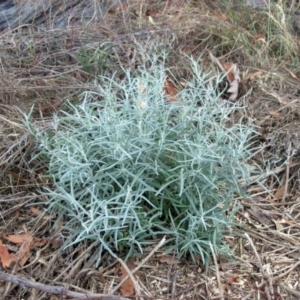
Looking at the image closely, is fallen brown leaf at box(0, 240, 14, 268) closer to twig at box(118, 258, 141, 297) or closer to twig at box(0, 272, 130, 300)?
Answer: twig at box(0, 272, 130, 300)

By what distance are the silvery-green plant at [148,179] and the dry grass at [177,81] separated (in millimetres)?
105

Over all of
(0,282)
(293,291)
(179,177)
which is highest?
(179,177)

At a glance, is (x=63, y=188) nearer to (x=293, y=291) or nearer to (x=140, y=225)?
(x=140, y=225)

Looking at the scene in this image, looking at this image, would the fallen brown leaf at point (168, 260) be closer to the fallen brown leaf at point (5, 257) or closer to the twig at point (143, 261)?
the twig at point (143, 261)

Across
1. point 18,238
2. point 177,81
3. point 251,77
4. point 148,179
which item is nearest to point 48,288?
point 18,238

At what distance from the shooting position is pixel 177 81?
2.94 m

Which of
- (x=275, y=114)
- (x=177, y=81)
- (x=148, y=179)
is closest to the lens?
(x=148, y=179)

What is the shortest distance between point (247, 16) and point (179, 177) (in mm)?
1922

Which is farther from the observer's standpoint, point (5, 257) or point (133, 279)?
point (5, 257)

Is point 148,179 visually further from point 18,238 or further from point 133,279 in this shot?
point 18,238

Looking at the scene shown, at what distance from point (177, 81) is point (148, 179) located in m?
1.03

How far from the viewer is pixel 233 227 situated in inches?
86.7

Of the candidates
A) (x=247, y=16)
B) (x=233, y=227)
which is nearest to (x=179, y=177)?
(x=233, y=227)

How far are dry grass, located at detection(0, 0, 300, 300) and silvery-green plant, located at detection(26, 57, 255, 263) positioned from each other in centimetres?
10
